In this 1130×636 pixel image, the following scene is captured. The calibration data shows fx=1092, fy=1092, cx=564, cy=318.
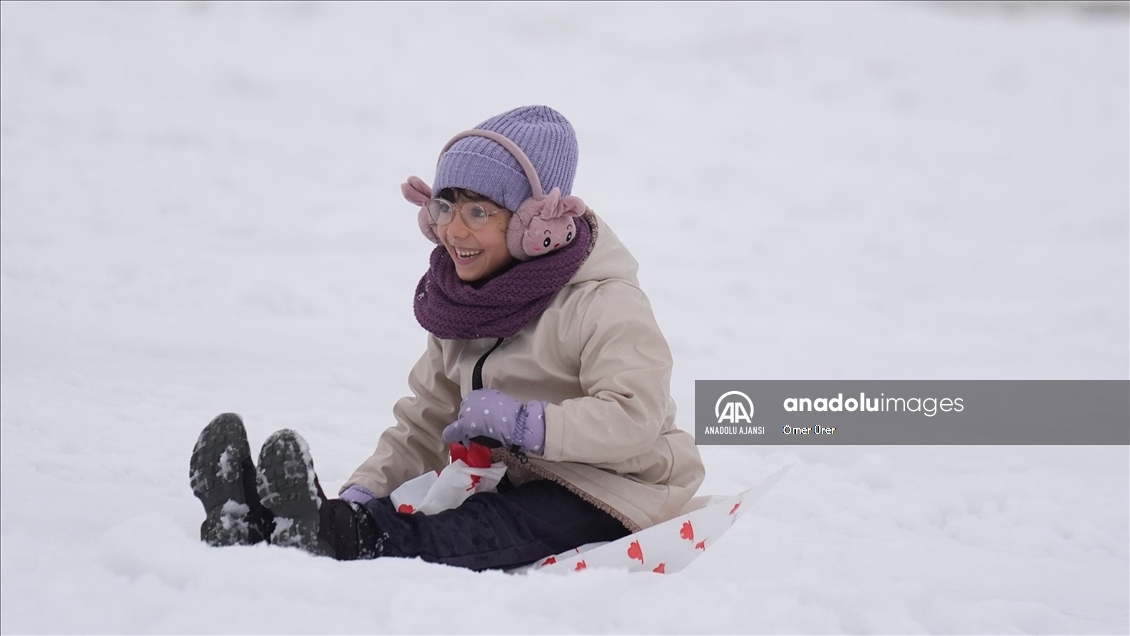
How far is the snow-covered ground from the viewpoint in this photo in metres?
1.74

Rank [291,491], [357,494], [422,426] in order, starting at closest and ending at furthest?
1. [291,491]
2. [357,494]
3. [422,426]

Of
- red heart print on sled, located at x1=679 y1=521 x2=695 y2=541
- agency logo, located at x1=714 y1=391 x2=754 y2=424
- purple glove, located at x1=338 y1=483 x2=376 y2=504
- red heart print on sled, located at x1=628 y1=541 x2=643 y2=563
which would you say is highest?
agency logo, located at x1=714 y1=391 x2=754 y2=424

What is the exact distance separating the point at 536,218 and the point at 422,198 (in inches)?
11.9

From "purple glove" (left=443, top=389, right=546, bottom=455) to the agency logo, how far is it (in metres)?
1.79

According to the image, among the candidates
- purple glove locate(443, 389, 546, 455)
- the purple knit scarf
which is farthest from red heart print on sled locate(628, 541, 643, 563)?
the purple knit scarf

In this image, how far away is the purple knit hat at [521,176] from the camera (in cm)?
192

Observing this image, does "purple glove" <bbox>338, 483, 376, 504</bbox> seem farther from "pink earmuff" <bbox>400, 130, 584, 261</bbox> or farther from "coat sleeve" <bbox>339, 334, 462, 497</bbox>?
"pink earmuff" <bbox>400, 130, 584, 261</bbox>

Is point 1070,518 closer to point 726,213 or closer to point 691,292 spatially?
point 691,292

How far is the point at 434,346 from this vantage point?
2.19 m

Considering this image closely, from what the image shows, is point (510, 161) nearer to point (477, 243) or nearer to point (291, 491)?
point (477, 243)

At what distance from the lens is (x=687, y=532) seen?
6.44 feet

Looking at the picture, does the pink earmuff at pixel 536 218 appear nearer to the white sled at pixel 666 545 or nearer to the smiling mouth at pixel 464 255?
the smiling mouth at pixel 464 255

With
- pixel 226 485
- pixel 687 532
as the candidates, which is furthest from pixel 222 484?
pixel 687 532

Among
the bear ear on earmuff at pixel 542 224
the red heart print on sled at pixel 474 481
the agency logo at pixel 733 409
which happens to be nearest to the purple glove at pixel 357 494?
the red heart print on sled at pixel 474 481
